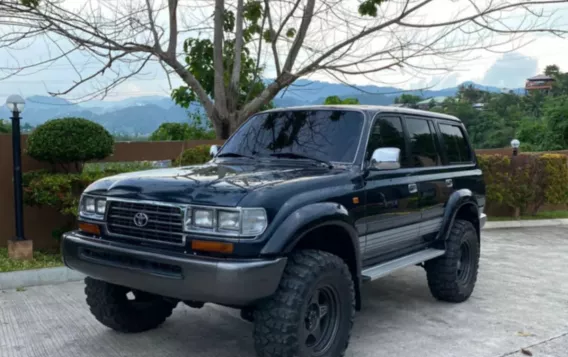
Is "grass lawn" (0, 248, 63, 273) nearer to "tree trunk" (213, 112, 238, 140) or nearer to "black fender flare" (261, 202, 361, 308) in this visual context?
"tree trunk" (213, 112, 238, 140)

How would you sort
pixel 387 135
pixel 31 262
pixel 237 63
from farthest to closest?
1. pixel 237 63
2. pixel 31 262
3. pixel 387 135

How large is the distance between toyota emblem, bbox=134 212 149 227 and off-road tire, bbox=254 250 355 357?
0.95 metres

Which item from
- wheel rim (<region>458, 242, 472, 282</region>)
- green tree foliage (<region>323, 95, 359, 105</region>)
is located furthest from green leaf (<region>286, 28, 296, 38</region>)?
wheel rim (<region>458, 242, 472, 282</region>)

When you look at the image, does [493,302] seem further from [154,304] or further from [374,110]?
[154,304]

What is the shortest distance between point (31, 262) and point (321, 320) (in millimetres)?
4541

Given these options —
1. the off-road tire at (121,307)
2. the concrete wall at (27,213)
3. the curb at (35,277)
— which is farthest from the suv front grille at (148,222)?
the concrete wall at (27,213)

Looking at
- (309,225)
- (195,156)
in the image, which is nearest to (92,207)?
(309,225)

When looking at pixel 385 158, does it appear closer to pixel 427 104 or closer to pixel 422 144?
pixel 422 144

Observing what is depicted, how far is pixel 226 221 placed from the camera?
11.9 feet

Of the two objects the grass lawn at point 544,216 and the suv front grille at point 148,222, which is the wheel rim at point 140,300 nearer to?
the suv front grille at point 148,222

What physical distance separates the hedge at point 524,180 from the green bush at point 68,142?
8.07 m

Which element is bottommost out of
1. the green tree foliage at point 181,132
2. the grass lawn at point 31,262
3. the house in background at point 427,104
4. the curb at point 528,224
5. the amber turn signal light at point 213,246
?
the curb at point 528,224

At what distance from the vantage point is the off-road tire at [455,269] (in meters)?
5.88

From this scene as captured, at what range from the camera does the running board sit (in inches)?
184
